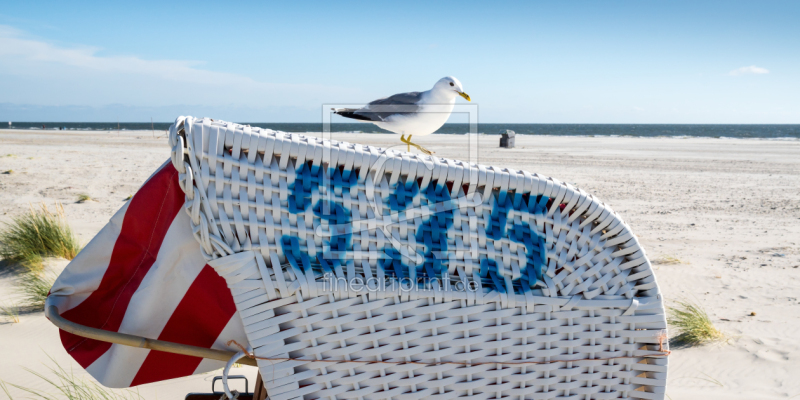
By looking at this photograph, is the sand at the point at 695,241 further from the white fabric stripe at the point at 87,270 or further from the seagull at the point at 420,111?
the white fabric stripe at the point at 87,270

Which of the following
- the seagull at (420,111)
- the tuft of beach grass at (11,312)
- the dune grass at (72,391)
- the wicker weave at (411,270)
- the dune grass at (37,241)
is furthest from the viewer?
the dune grass at (37,241)

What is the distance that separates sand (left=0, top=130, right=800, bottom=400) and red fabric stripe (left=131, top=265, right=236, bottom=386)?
60.9 inches

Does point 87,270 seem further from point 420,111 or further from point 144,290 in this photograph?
point 420,111

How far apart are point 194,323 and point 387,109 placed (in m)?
0.97

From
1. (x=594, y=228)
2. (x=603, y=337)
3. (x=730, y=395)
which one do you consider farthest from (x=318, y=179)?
→ (x=730, y=395)

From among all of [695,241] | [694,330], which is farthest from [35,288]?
[695,241]

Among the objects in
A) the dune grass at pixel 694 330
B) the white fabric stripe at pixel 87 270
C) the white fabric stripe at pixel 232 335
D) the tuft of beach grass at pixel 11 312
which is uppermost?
the white fabric stripe at pixel 87 270

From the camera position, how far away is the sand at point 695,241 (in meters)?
2.81

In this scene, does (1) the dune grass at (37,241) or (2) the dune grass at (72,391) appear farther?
(1) the dune grass at (37,241)

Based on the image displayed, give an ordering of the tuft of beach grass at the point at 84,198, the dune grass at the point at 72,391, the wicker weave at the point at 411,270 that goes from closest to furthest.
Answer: the wicker weave at the point at 411,270, the dune grass at the point at 72,391, the tuft of beach grass at the point at 84,198

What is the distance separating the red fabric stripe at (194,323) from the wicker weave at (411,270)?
0.48 feet


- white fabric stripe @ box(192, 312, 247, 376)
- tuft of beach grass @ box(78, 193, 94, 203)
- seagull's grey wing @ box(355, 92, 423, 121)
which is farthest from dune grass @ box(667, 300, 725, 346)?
tuft of beach grass @ box(78, 193, 94, 203)

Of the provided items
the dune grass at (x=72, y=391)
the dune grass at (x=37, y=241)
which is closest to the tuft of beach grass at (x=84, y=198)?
the dune grass at (x=37, y=241)

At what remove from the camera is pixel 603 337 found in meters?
1.14
